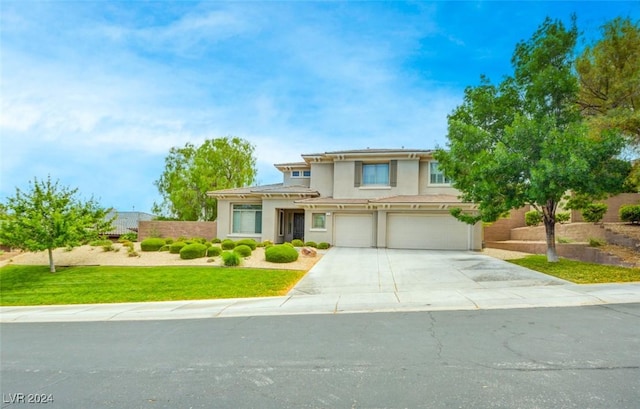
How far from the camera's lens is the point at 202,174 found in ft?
120

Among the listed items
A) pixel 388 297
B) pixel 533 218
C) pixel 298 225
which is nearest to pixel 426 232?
pixel 533 218

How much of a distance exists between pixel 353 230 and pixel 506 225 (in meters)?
11.0

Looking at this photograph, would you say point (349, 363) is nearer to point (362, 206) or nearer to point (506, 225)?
point (362, 206)

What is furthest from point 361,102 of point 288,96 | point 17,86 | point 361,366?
point 361,366

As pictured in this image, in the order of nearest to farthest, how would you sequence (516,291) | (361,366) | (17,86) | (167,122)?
(361,366)
(516,291)
(17,86)
(167,122)

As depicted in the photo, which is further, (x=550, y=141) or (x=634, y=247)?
(x=634, y=247)

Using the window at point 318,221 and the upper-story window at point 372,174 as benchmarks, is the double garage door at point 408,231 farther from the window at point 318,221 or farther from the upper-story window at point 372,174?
the upper-story window at point 372,174

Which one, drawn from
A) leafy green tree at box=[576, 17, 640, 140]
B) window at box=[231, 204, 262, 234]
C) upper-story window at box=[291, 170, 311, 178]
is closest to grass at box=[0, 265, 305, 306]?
window at box=[231, 204, 262, 234]

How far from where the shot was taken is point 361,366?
503 cm

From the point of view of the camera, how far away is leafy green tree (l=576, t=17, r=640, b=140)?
13273 mm

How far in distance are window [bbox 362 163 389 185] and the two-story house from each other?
0.07 m

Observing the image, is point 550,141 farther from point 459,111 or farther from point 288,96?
point 288,96

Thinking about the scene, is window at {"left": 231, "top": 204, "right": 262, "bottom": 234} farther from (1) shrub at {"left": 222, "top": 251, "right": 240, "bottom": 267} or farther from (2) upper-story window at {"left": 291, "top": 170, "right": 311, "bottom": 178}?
(1) shrub at {"left": 222, "top": 251, "right": 240, "bottom": 267}

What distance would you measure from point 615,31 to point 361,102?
13.4 meters
